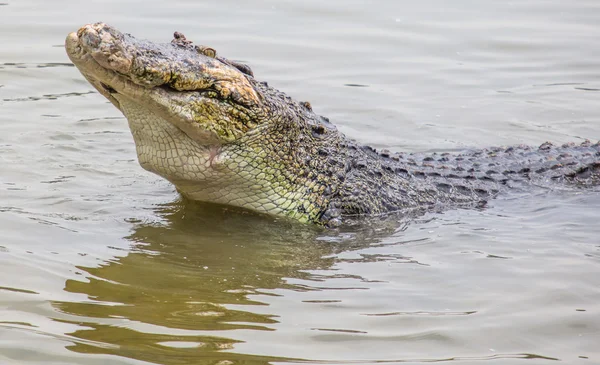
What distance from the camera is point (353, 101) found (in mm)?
9391

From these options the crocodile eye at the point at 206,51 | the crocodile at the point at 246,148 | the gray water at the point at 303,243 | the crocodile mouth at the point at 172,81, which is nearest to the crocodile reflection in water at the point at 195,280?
the gray water at the point at 303,243

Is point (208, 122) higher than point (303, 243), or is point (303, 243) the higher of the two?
point (208, 122)

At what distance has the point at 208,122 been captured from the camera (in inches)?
216

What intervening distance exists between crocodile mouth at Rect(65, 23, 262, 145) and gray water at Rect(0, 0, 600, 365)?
2.59 feet

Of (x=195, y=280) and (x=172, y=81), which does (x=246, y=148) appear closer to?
(x=172, y=81)

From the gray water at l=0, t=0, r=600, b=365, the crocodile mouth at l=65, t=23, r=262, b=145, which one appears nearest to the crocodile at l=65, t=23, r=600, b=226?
the crocodile mouth at l=65, t=23, r=262, b=145

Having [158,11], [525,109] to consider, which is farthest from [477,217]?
[158,11]

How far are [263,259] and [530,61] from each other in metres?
6.47

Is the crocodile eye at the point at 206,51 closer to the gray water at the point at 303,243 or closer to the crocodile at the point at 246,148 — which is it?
the crocodile at the point at 246,148

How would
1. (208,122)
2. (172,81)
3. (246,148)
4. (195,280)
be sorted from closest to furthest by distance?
(195,280) < (172,81) < (208,122) < (246,148)

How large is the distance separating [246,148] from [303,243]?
0.70 meters

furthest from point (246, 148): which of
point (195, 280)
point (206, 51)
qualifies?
point (195, 280)

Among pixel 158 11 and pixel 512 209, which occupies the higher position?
pixel 158 11

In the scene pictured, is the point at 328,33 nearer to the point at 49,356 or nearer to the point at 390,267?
the point at 390,267
